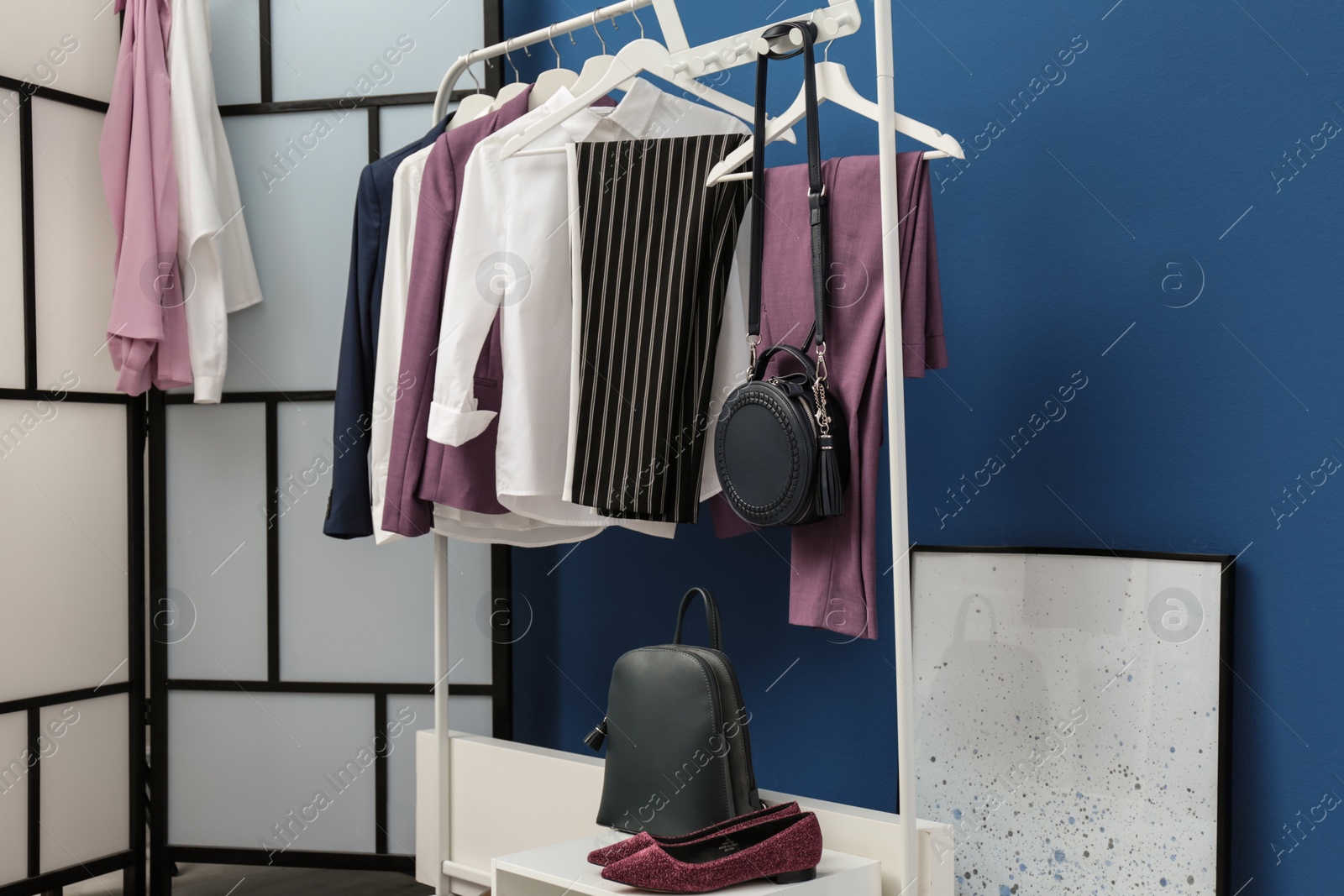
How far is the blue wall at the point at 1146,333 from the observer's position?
164cm

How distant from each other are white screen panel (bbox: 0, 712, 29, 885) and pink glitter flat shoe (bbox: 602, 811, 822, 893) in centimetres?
156

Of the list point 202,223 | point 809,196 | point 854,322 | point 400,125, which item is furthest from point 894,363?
point 202,223

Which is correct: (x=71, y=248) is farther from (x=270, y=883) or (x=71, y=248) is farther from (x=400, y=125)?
(x=270, y=883)

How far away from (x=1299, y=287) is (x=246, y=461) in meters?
2.08

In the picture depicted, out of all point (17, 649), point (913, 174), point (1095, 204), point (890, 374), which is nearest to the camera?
point (890, 374)

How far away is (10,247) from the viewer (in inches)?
90.0

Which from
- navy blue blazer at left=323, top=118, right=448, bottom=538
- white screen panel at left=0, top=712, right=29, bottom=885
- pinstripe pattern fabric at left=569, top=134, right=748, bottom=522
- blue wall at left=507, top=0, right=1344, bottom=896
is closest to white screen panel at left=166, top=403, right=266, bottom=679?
white screen panel at left=0, top=712, right=29, bottom=885

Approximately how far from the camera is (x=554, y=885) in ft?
5.08

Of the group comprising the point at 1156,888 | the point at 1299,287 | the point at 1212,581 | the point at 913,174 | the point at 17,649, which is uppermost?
the point at 913,174

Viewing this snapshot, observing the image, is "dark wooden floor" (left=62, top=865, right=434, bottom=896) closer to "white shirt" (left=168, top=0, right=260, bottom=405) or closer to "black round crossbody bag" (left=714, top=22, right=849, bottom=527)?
"white shirt" (left=168, top=0, right=260, bottom=405)

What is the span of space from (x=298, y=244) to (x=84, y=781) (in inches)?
49.4

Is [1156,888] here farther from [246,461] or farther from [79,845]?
[79,845]

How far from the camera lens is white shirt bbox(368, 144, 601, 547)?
79.9 inches

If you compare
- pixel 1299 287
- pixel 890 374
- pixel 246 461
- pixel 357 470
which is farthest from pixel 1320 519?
pixel 246 461
